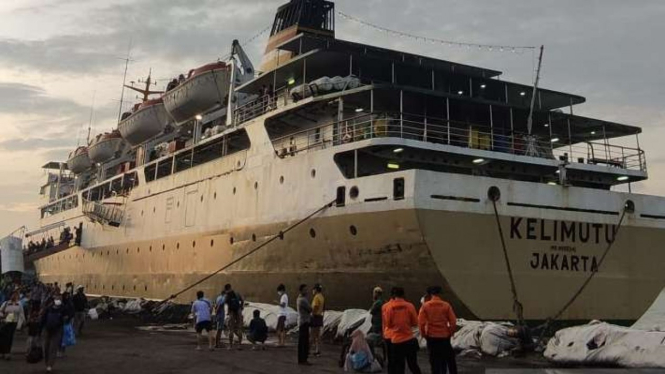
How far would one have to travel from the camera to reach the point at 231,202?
22.3 meters

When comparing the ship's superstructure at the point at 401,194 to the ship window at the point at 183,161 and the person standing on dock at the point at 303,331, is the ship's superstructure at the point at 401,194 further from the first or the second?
the person standing on dock at the point at 303,331

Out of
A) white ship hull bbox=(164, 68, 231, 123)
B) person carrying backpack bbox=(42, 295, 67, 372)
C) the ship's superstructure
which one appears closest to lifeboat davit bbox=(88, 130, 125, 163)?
white ship hull bbox=(164, 68, 231, 123)

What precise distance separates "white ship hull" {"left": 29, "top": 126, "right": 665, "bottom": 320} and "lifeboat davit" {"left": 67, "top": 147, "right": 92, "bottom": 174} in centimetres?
3066

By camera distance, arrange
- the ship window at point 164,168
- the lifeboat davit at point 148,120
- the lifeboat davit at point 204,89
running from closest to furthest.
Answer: the lifeboat davit at point 204,89 < the ship window at point 164,168 < the lifeboat davit at point 148,120

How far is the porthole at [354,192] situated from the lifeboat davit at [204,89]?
14.8 m

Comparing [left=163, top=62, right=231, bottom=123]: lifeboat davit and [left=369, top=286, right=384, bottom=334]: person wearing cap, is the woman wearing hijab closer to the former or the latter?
[left=369, top=286, right=384, bottom=334]: person wearing cap

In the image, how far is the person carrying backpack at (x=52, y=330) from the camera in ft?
32.6

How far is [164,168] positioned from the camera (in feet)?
103

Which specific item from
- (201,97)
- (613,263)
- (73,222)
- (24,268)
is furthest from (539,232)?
(24,268)

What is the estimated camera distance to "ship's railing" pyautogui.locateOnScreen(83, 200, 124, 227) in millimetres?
33562

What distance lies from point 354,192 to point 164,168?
58.4ft

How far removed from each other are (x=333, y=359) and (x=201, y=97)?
67.5 ft

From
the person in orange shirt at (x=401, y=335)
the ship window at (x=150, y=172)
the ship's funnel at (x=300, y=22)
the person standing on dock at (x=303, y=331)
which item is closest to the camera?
the person in orange shirt at (x=401, y=335)

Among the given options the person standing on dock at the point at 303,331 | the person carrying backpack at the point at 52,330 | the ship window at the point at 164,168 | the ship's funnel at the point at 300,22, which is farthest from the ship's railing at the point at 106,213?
the person standing on dock at the point at 303,331
